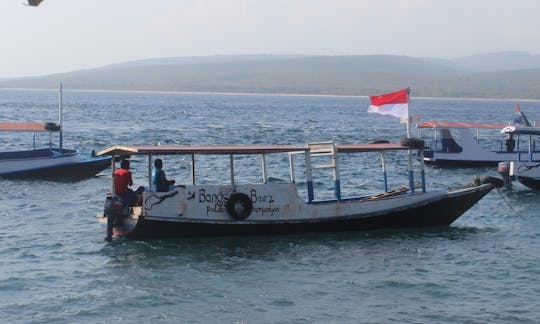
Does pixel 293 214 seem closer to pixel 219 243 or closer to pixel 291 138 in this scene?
pixel 219 243

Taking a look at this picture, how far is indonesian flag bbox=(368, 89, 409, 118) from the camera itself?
26.2m

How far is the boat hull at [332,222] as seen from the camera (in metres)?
22.3

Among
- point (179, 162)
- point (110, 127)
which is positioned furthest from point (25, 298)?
point (110, 127)

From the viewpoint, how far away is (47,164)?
35.2 meters

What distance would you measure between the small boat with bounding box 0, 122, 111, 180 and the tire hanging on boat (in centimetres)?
1350

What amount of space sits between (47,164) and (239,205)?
15369 millimetres

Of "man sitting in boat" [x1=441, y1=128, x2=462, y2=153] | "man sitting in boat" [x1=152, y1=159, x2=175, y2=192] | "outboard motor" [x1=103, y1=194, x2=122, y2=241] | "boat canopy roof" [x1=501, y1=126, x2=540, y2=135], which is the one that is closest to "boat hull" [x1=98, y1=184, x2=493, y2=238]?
"outboard motor" [x1=103, y1=194, x2=122, y2=241]

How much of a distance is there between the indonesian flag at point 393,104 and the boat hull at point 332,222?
3.22 m

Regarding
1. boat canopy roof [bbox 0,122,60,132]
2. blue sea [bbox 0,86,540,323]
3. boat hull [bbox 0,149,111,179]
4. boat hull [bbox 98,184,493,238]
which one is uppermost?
boat canopy roof [bbox 0,122,60,132]

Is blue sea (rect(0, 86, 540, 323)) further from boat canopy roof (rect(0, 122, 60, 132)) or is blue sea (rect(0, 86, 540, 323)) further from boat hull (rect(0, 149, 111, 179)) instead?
boat canopy roof (rect(0, 122, 60, 132))

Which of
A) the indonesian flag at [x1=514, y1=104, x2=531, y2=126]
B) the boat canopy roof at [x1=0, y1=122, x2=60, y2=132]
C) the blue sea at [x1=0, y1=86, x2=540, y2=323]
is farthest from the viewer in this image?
the indonesian flag at [x1=514, y1=104, x2=531, y2=126]

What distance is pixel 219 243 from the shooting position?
881 inches

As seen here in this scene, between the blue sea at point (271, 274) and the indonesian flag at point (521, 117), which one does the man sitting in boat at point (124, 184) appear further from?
the indonesian flag at point (521, 117)

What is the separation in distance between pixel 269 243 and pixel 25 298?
7.14 m
